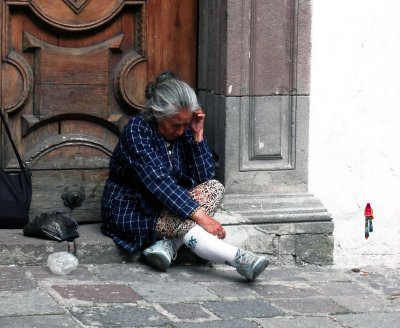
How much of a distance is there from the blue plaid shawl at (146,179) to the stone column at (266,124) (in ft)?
0.73

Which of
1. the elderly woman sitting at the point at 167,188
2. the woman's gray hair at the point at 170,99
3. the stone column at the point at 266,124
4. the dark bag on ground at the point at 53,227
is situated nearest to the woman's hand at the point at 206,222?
the elderly woman sitting at the point at 167,188

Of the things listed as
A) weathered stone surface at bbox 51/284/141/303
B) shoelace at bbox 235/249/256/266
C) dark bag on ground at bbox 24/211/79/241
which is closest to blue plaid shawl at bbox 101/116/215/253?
dark bag on ground at bbox 24/211/79/241

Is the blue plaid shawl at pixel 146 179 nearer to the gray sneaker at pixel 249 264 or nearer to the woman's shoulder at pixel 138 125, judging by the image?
the woman's shoulder at pixel 138 125

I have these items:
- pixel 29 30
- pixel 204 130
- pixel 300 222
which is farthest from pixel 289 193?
pixel 29 30

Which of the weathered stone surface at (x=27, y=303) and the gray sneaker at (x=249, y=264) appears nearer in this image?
the weathered stone surface at (x=27, y=303)

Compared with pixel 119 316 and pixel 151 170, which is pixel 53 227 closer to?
pixel 151 170

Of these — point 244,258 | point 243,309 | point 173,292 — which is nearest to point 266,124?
point 244,258

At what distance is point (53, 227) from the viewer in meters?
6.27

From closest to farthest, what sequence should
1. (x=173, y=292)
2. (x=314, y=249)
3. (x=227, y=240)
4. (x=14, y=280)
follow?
(x=173, y=292), (x=14, y=280), (x=227, y=240), (x=314, y=249)

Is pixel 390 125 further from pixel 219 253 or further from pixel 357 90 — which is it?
pixel 219 253

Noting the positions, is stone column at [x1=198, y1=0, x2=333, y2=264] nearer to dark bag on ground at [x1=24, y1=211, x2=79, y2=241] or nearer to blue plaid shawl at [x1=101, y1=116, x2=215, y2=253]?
blue plaid shawl at [x1=101, y1=116, x2=215, y2=253]

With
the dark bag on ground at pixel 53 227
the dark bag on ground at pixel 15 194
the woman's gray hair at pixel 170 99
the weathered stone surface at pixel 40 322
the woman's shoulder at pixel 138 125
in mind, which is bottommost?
the weathered stone surface at pixel 40 322

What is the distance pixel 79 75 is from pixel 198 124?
0.79 metres

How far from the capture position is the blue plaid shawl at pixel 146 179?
6.11 m
